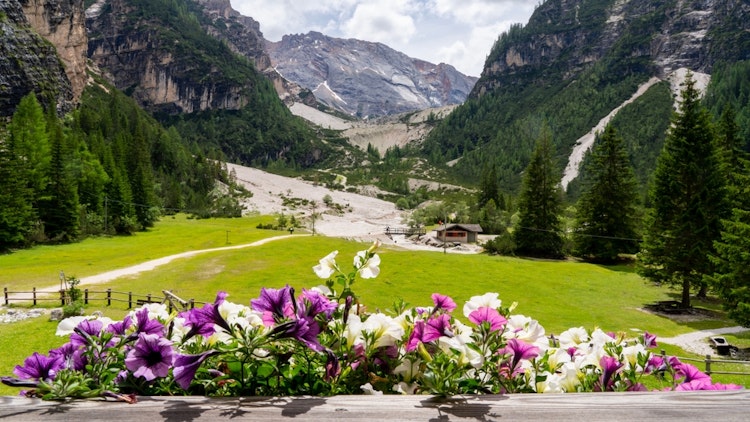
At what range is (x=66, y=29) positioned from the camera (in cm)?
15038

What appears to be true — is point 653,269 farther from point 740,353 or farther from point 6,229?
point 6,229

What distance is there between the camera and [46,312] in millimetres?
21953

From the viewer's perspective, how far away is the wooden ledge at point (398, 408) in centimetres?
142

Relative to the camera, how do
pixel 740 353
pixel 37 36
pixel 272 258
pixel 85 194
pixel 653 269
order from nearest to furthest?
pixel 740 353, pixel 653 269, pixel 272 258, pixel 85 194, pixel 37 36

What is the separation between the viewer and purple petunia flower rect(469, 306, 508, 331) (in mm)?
1791

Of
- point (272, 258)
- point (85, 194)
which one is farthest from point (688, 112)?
point (85, 194)

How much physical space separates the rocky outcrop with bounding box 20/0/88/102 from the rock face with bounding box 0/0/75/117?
4.93m

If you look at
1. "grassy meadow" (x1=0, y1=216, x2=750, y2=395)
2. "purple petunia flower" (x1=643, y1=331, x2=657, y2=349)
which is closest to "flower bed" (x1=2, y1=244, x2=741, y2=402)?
"purple petunia flower" (x1=643, y1=331, x2=657, y2=349)

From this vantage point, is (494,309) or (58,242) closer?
(494,309)

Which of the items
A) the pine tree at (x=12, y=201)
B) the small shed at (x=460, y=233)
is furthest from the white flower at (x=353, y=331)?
the small shed at (x=460, y=233)

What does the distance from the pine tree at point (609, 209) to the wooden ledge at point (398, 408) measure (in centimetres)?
5445

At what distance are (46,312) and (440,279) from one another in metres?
27.4

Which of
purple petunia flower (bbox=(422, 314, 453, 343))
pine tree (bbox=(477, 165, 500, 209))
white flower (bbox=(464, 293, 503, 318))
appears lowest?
purple petunia flower (bbox=(422, 314, 453, 343))

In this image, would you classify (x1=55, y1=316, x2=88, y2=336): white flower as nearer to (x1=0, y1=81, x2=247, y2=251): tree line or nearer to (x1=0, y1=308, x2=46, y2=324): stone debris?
(x1=0, y1=308, x2=46, y2=324): stone debris
